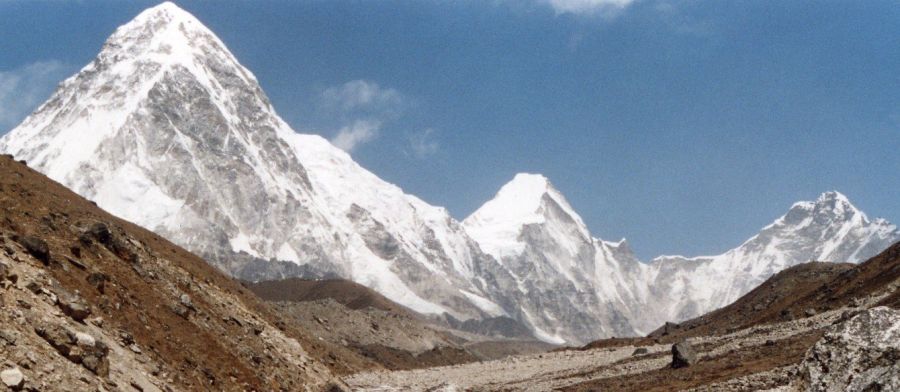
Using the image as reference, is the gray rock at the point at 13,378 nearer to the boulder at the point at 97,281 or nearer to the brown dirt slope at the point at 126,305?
the brown dirt slope at the point at 126,305

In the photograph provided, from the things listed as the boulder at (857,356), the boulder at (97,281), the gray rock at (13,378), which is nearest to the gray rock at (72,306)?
the boulder at (97,281)

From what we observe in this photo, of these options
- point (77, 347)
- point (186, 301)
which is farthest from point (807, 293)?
point (77, 347)

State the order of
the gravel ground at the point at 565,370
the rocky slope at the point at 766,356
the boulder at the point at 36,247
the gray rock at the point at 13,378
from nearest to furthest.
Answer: the rocky slope at the point at 766,356 < the gray rock at the point at 13,378 < the boulder at the point at 36,247 < the gravel ground at the point at 565,370

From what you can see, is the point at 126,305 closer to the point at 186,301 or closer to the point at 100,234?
the point at 100,234

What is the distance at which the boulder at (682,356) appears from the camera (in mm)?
77438

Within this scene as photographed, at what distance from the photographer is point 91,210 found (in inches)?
2763

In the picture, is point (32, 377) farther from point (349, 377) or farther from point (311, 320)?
point (311, 320)

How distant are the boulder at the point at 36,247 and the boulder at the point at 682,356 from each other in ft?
163

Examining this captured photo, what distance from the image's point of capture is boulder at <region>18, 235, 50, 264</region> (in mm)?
42438

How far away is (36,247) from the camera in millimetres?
42750

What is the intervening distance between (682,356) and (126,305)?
149ft

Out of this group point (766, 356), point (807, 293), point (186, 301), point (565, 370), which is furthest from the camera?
point (807, 293)

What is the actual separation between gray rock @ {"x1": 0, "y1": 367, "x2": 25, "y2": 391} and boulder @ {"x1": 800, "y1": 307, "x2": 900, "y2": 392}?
21.3 meters

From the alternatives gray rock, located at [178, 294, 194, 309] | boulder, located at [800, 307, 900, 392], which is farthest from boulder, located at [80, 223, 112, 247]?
boulder, located at [800, 307, 900, 392]
